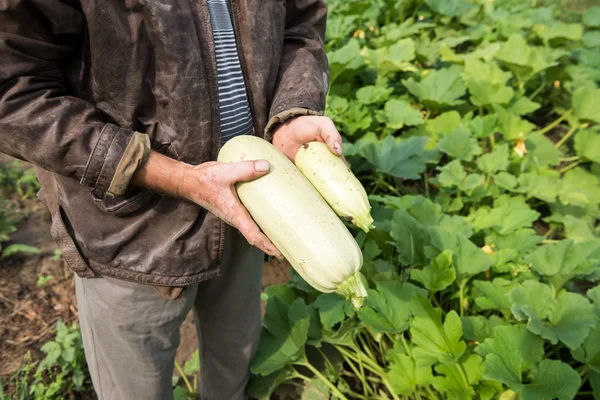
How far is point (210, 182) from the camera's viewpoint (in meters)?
1.54

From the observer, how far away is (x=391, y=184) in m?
4.29

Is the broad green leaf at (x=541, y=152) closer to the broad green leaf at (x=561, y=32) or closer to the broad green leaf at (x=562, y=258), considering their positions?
the broad green leaf at (x=562, y=258)

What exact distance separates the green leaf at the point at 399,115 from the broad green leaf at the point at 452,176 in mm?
735

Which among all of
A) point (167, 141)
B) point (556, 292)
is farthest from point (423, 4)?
point (167, 141)

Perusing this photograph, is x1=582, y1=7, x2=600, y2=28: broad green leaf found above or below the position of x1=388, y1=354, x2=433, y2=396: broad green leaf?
above

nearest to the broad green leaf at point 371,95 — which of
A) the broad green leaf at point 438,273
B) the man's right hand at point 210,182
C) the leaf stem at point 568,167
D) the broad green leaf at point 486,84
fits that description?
the broad green leaf at point 486,84

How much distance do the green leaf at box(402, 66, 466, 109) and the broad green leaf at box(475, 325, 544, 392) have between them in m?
2.67

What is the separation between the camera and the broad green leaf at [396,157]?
3.54 m

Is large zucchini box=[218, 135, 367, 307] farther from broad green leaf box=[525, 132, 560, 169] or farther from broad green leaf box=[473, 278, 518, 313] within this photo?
broad green leaf box=[525, 132, 560, 169]

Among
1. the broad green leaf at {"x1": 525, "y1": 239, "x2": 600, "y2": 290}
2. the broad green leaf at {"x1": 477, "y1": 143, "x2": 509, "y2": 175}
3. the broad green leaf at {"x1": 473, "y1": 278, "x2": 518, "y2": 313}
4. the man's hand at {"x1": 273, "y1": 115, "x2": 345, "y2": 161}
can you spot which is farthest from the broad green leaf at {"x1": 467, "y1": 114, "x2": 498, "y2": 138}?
the man's hand at {"x1": 273, "y1": 115, "x2": 345, "y2": 161}

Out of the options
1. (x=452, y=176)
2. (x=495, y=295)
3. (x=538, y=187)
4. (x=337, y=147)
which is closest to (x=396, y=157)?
(x=452, y=176)

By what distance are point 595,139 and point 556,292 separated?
2009mm

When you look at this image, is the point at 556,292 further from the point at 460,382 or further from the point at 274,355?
the point at 274,355

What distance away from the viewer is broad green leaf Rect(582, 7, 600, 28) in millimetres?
6453
